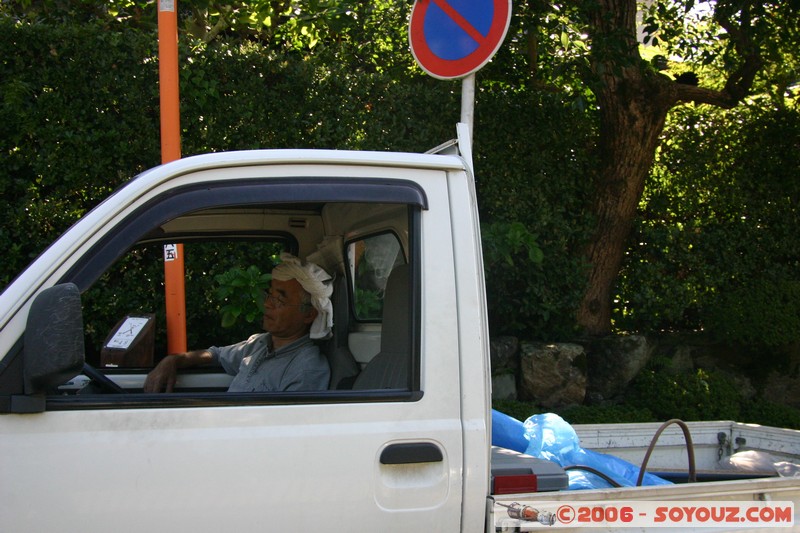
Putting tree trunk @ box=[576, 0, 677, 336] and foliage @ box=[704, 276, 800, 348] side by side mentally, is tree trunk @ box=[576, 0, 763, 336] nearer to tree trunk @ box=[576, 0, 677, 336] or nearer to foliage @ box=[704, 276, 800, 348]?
tree trunk @ box=[576, 0, 677, 336]

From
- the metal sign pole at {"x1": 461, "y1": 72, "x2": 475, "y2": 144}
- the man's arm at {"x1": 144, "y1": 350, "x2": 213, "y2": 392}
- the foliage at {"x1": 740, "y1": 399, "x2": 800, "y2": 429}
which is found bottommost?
the foliage at {"x1": 740, "y1": 399, "x2": 800, "y2": 429}

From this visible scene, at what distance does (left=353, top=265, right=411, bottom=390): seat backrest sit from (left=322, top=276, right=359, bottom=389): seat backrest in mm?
174

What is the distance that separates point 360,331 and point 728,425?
6.54 feet

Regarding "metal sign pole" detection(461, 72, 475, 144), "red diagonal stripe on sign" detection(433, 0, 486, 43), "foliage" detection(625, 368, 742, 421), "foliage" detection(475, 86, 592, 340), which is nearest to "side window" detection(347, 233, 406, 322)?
"metal sign pole" detection(461, 72, 475, 144)

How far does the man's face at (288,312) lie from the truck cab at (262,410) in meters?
0.63

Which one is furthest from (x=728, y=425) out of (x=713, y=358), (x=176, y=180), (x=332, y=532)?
(x=713, y=358)

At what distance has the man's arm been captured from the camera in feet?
11.1

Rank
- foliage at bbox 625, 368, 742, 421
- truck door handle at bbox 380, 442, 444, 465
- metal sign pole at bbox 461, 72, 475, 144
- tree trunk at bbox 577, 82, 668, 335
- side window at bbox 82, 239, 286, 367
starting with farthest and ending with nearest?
tree trunk at bbox 577, 82, 668, 335 < foliage at bbox 625, 368, 742, 421 < side window at bbox 82, 239, 286, 367 < metal sign pole at bbox 461, 72, 475, 144 < truck door handle at bbox 380, 442, 444, 465

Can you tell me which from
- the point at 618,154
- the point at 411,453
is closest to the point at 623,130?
the point at 618,154

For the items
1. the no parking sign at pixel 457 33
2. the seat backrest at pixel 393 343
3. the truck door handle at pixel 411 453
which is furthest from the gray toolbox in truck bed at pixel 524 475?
the no parking sign at pixel 457 33

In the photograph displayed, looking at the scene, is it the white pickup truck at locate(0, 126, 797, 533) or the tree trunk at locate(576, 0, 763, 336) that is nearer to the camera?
the white pickup truck at locate(0, 126, 797, 533)

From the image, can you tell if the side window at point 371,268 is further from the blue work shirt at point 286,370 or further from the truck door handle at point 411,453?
the truck door handle at point 411,453

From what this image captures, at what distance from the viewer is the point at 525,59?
24.1ft

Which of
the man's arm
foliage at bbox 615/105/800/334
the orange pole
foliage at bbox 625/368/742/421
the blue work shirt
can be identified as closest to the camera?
the blue work shirt
